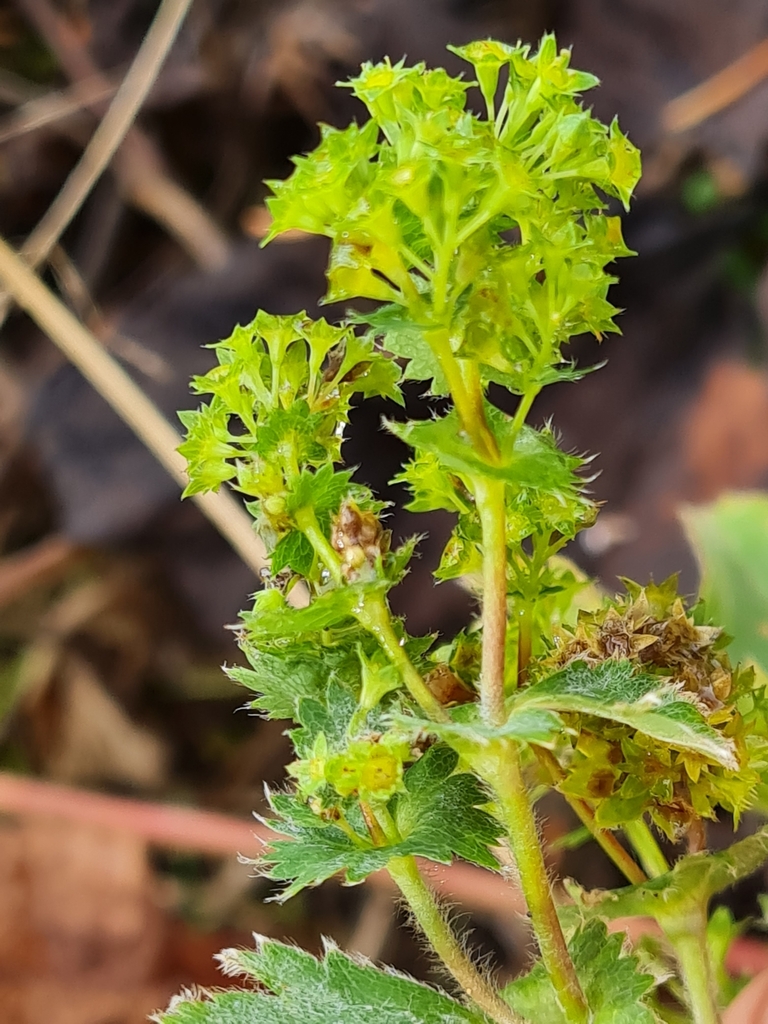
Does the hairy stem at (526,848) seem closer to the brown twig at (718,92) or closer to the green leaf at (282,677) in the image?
the green leaf at (282,677)

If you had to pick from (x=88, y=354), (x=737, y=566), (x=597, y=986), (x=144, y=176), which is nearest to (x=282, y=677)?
(x=597, y=986)

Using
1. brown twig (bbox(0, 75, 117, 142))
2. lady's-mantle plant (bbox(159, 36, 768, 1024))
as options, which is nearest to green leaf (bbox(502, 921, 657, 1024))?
lady's-mantle plant (bbox(159, 36, 768, 1024))

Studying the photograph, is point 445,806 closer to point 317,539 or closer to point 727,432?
point 317,539

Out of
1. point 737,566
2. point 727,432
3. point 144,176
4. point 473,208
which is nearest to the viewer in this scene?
point 473,208

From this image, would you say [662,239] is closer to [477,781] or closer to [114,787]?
[114,787]

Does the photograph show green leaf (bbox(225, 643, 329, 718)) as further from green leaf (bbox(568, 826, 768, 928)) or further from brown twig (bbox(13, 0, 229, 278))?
brown twig (bbox(13, 0, 229, 278))

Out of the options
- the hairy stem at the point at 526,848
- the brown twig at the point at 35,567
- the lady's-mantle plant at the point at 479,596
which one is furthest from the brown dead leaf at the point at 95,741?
the hairy stem at the point at 526,848
